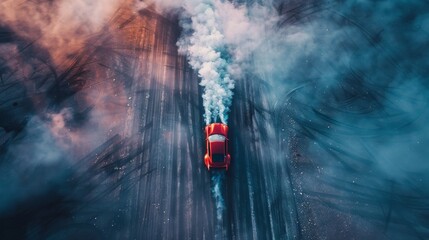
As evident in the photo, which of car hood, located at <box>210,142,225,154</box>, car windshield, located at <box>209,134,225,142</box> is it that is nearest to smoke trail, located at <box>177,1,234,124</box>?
car windshield, located at <box>209,134,225,142</box>

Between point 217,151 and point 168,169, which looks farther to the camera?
point 168,169

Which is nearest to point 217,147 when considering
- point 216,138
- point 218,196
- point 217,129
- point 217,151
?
point 217,151

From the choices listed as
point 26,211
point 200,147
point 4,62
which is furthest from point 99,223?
point 4,62

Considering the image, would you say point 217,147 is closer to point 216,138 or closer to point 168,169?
point 216,138

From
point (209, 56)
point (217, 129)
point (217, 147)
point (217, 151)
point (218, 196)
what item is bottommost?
point (218, 196)

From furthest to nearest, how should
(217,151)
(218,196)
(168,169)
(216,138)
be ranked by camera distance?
(168,169) → (216,138) → (217,151) → (218,196)

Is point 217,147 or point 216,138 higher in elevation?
point 216,138

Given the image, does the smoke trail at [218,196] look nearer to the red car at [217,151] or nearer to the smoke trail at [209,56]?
the red car at [217,151]
